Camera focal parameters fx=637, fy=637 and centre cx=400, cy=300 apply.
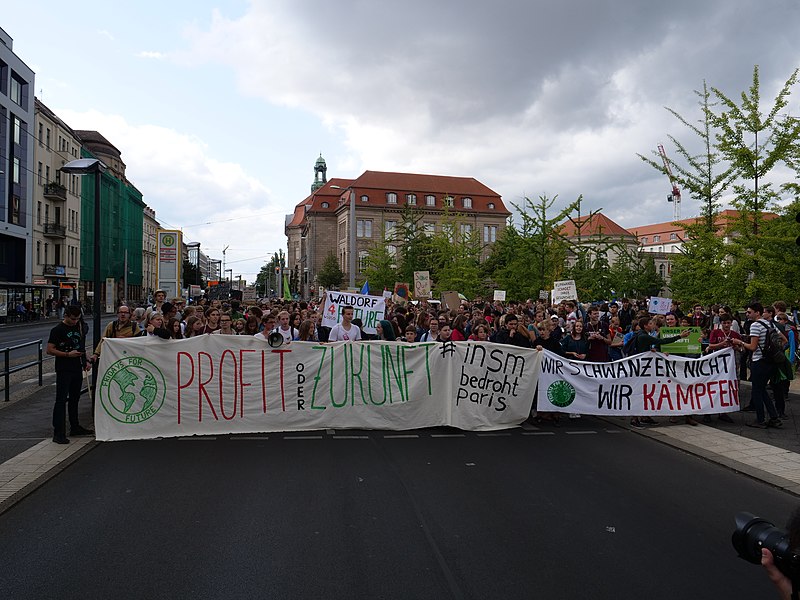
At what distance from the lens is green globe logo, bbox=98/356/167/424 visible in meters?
8.53

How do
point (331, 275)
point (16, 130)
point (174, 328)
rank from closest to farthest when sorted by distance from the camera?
point (174, 328), point (16, 130), point (331, 275)

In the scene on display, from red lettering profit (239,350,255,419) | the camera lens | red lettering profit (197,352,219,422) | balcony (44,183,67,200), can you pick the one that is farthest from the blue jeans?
balcony (44,183,67,200)

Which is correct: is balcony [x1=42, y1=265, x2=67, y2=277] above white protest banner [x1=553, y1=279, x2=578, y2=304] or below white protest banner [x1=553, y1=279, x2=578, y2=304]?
above

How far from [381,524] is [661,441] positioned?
5181mm

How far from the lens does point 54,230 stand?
56094 millimetres

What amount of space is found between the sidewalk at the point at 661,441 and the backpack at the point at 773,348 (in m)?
1.06

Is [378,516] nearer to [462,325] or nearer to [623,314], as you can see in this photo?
[462,325]

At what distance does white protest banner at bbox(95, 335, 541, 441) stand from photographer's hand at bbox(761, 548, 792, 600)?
23.8 ft

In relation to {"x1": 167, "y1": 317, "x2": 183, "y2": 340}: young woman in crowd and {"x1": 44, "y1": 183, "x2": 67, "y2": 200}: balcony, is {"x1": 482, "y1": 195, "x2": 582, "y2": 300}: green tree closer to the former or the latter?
{"x1": 167, "y1": 317, "x2": 183, "y2": 340}: young woman in crowd

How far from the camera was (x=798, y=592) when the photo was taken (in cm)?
205

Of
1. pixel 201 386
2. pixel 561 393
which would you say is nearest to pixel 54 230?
pixel 201 386

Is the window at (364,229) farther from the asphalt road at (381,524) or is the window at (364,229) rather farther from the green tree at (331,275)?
the asphalt road at (381,524)

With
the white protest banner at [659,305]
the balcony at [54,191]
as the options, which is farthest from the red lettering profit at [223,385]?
the balcony at [54,191]

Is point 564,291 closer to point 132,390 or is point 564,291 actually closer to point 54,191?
point 132,390
